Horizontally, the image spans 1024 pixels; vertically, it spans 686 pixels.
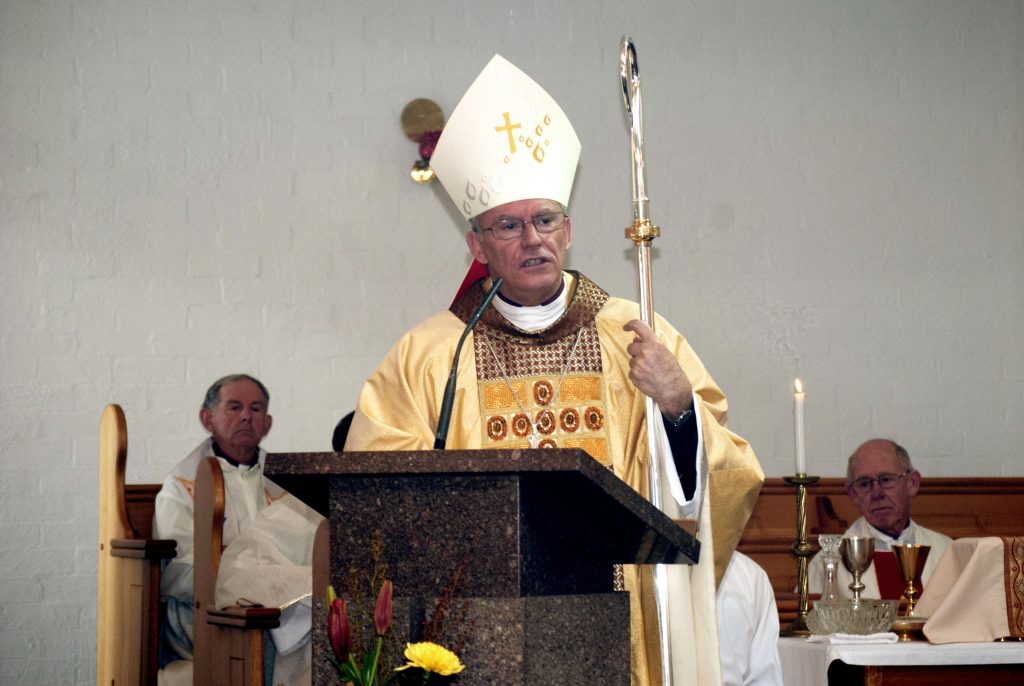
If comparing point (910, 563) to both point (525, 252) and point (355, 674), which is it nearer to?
point (525, 252)

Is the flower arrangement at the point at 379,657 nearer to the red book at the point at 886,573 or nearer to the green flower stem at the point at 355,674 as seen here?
the green flower stem at the point at 355,674

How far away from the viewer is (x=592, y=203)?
659 centimetres

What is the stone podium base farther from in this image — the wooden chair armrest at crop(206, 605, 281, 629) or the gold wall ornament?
the gold wall ornament

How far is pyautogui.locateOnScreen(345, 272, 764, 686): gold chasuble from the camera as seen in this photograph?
2873mm

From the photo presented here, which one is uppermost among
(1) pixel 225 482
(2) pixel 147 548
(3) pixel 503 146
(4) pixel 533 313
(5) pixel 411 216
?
(5) pixel 411 216

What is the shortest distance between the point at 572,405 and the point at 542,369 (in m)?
0.12

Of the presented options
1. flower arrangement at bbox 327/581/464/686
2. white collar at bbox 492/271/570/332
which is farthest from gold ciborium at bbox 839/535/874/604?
flower arrangement at bbox 327/581/464/686

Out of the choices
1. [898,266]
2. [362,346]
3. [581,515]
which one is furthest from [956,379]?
[581,515]

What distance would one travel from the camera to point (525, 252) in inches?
124

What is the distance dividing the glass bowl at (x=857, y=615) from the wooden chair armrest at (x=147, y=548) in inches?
88.2

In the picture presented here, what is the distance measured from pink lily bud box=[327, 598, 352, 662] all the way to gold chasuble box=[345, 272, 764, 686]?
1.09 m

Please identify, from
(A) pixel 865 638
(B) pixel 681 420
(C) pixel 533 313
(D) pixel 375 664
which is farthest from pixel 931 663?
(D) pixel 375 664

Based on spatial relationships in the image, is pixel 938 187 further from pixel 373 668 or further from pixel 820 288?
pixel 373 668

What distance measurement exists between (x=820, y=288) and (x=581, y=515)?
4920 millimetres
